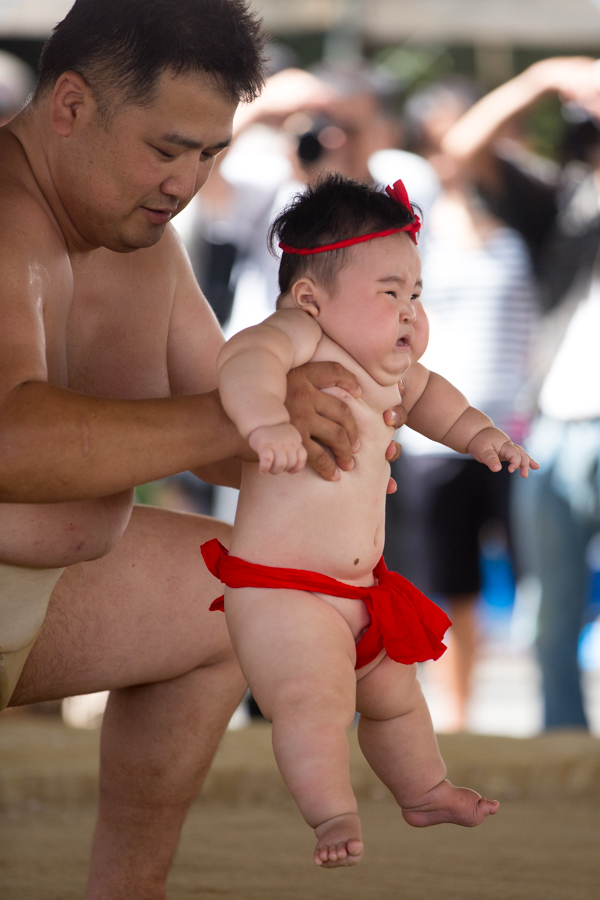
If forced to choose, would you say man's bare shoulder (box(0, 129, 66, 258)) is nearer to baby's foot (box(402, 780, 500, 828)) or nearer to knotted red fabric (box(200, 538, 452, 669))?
knotted red fabric (box(200, 538, 452, 669))

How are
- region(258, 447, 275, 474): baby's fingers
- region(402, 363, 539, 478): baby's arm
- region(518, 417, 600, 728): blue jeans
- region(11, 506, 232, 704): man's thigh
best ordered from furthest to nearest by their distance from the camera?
region(518, 417, 600, 728): blue jeans → region(11, 506, 232, 704): man's thigh → region(402, 363, 539, 478): baby's arm → region(258, 447, 275, 474): baby's fingers

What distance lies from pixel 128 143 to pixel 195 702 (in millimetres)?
826

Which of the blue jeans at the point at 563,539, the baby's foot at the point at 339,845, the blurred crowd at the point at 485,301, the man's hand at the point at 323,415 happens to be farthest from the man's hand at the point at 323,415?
the blue jeans at the point at 563,539

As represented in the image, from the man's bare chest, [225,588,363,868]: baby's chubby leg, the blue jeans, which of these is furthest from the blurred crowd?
[225,588,363,868]: baby's chubby leg

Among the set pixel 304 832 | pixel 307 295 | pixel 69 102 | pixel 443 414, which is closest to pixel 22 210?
pixel 69 102

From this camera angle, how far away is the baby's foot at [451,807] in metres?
1.21

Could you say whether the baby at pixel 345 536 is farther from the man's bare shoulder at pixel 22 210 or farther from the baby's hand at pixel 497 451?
the man's bare shoulder at pixel 22 210

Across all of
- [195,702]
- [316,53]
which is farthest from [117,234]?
[316,53]

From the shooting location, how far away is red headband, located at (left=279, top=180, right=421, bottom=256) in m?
1.23

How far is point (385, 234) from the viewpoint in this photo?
1.24 metres

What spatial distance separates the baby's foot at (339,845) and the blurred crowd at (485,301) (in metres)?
2.06

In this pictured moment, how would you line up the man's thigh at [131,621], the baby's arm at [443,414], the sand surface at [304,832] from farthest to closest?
the sand surface at [304,832], the man's thigh at [131,621], the baby's arm at [443,414]

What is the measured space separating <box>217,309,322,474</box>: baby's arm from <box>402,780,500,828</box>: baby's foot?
0.48 m

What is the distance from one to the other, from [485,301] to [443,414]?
1.95 meters
